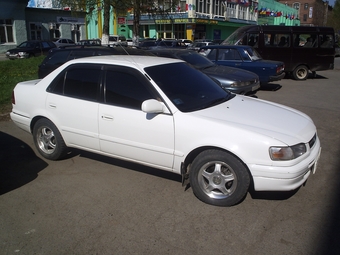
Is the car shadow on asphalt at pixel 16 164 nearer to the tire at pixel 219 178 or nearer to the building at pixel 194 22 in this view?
the tire at pixel 219 178

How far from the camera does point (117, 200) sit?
4027 mm

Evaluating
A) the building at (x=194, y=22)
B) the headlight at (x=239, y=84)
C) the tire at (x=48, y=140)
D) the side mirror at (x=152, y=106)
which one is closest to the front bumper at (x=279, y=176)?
the side mirror at (x=152, y=106)

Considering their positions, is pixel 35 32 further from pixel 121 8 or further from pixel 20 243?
pixel 20 243

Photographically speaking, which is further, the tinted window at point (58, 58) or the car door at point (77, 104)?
the tinted window at point (58, 58)

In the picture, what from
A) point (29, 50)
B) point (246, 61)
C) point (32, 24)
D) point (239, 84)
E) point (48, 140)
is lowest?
point (48, 140)

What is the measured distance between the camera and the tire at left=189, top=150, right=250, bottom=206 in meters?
3.67

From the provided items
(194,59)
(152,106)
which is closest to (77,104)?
(152,106)

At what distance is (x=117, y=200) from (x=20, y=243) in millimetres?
1154

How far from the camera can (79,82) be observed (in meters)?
4.81

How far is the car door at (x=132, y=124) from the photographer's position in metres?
4.03

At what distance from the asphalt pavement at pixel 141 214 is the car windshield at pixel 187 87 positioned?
3.59 ft

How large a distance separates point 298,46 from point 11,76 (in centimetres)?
1165

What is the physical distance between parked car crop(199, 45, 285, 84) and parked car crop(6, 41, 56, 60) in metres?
16.0

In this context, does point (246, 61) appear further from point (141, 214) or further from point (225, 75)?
point (141, 214)
